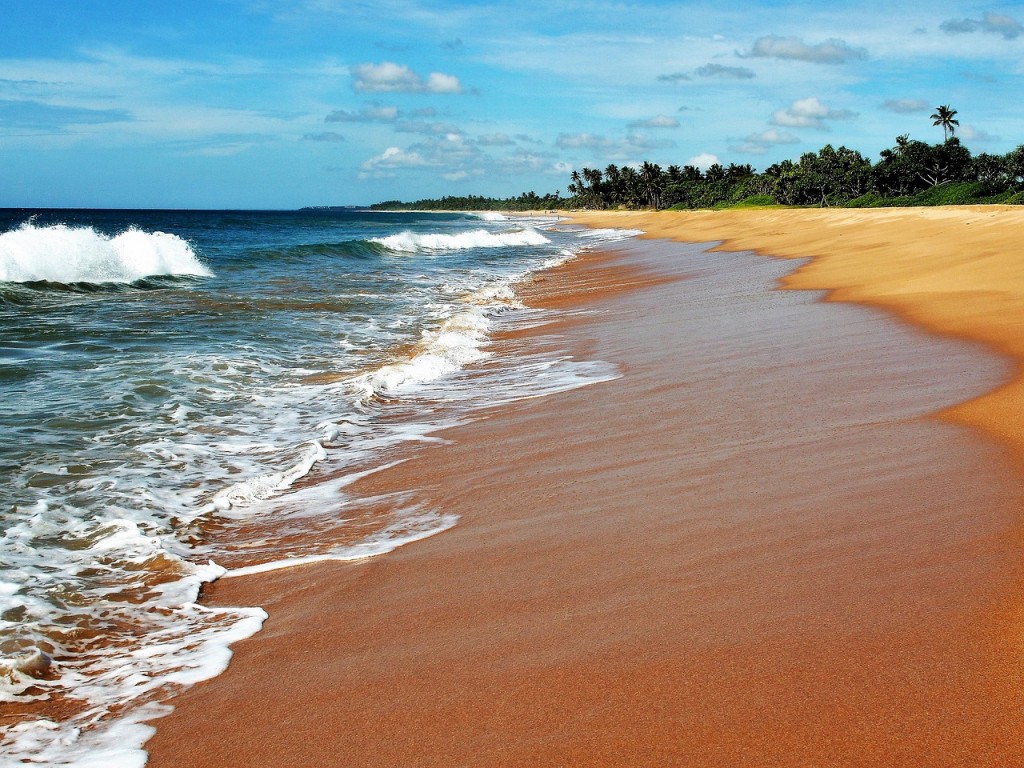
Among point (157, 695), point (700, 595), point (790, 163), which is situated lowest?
point (157, 695)

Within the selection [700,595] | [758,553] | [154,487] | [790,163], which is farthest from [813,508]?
[790,163]

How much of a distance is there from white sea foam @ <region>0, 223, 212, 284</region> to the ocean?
6358 mm

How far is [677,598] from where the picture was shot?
10.7ft

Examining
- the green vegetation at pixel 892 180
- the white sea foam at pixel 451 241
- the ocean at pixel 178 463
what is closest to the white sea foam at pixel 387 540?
the ocean at pixel 178 463

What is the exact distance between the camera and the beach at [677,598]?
7.97 ft

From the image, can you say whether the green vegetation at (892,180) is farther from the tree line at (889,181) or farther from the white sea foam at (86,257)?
the white sea foam at (86,257)

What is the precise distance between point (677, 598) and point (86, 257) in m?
24.9

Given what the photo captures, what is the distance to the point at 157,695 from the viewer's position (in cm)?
300

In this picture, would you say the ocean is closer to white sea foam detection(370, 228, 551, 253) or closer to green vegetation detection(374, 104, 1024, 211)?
white sea foam detection(370, 228, 551, 253)

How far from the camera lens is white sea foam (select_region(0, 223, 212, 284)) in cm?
2159

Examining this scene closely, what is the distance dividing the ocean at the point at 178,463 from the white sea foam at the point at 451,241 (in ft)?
91.6

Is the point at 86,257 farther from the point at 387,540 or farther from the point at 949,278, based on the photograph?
the point at 387,540

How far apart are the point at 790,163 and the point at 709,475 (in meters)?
102

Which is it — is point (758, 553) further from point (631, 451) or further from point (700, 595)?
point (631, 451)
